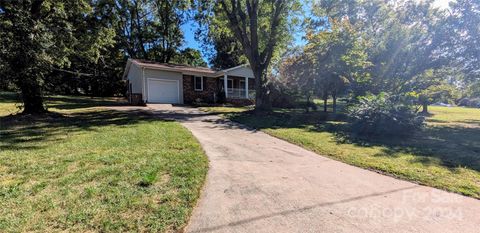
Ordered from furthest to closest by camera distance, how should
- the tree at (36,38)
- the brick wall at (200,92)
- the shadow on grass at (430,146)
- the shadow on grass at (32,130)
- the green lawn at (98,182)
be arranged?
the brick wall at (200,92) → the tree at (36,38) → the shadow on grass at (32,130) → the shadow on grass at (430,146) → the green lawn at (98,182)

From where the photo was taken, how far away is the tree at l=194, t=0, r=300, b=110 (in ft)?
47.7

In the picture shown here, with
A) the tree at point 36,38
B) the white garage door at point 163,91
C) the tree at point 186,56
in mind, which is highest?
the tree at point 186,56

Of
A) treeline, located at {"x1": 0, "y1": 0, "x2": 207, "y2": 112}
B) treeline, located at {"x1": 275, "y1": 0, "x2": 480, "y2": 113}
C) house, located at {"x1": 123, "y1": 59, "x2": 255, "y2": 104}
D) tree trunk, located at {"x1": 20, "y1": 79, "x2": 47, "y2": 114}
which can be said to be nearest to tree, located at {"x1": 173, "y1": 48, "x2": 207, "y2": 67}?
house, located at {"x1": 123, "y1": 59, "x2": 255, "y2": 104}

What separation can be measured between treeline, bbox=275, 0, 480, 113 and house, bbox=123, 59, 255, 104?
7.40m

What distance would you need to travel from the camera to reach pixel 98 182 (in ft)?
12.5

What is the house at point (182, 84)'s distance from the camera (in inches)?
776

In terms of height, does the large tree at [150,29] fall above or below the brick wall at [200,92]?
above

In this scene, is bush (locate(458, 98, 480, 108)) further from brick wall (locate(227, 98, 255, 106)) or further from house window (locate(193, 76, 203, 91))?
house window (locate(193, 76, 203, 91))

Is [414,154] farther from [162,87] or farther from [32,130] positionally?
[162,87]

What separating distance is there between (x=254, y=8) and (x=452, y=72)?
11.7 metres

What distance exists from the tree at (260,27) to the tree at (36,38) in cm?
715

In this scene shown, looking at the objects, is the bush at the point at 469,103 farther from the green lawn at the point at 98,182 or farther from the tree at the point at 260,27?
the green lawn at the point at 98,182

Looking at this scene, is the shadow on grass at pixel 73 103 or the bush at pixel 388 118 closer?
the bush at pixel 388 118

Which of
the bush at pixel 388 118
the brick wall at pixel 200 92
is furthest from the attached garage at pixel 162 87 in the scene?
the bush at pixel 388 118
